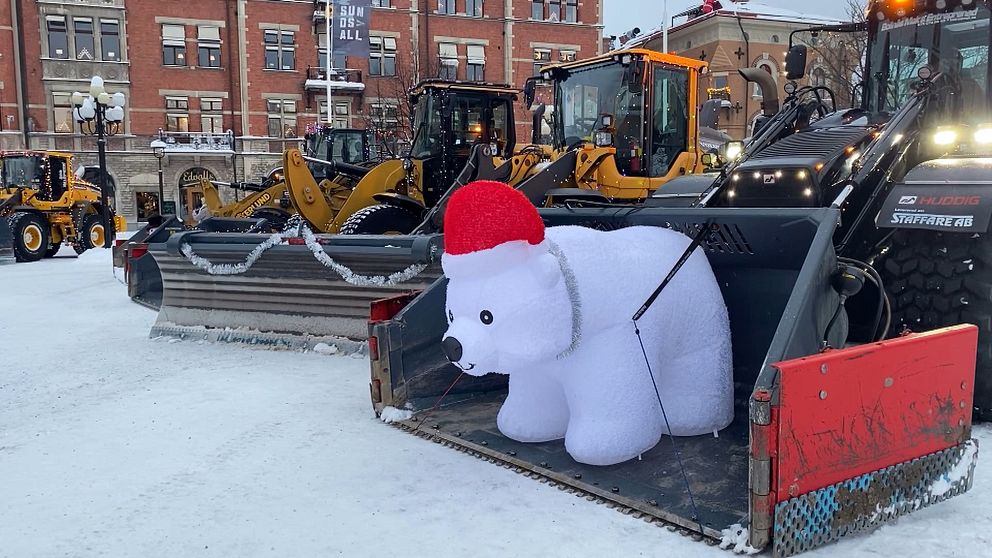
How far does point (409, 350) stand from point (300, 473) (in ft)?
3.46

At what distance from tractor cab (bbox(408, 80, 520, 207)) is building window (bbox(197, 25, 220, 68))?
2481 cm

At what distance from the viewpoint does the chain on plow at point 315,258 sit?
5.74 metres

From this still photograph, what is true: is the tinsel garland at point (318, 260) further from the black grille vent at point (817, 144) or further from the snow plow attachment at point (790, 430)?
the black grille vent at point (817, 144)

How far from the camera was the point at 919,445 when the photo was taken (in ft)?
9.39

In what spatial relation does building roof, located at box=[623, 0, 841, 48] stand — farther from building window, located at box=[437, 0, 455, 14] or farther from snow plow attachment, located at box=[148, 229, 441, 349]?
snow plow attachment, located at box=[148, 229, 441, 349]

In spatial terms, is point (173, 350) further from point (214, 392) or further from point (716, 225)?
point (716, 225)

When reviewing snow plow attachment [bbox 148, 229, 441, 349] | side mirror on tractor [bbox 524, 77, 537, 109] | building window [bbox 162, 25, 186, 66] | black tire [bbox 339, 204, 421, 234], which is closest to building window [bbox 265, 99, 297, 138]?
building window [bbox 162, 25, 186, 66]

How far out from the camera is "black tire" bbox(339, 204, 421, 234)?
322 inches

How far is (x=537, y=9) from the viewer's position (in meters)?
36.8

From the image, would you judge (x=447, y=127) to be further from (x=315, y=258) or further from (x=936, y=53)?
(x=936, y=53)

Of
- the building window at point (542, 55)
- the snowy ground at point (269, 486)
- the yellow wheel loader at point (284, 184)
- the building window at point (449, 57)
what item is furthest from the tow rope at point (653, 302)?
the building window at point (542, 55)

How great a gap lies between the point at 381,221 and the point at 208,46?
27287 mm

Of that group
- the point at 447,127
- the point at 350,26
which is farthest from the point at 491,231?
the point at 350,26

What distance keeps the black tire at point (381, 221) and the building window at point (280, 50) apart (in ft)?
88.1
